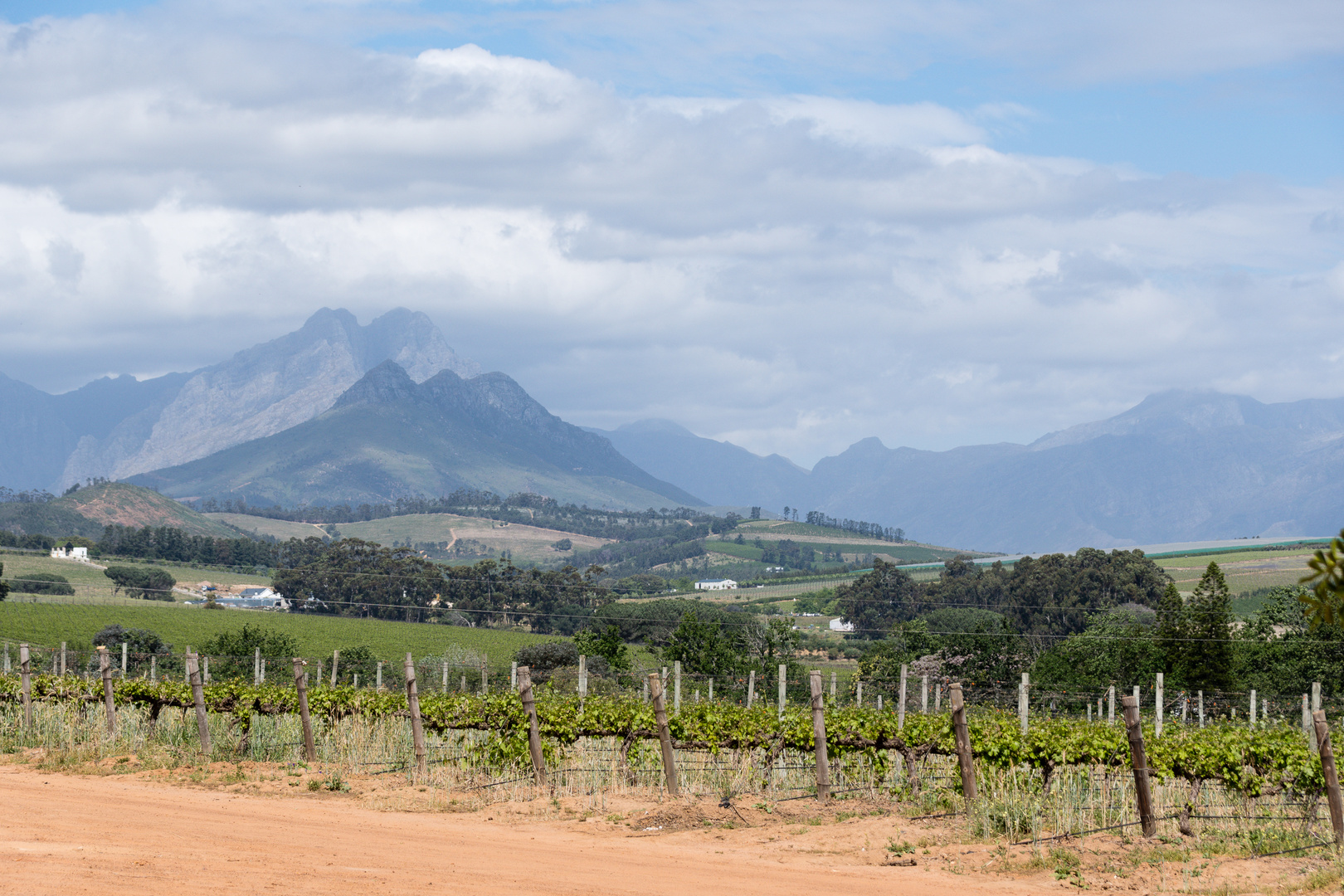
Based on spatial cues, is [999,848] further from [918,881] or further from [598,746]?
[598,746]

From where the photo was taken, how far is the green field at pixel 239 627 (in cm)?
7325

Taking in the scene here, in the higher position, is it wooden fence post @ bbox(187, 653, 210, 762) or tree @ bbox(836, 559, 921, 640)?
wooden fence post @ bbox(187, 653, 210, 762)

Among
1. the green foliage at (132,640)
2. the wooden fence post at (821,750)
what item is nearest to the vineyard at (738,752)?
the wooden fence post at (821,750)

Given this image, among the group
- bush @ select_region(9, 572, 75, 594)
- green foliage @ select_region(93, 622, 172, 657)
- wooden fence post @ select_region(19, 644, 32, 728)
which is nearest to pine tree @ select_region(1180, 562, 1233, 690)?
wooden fence post @ select_region(19, 644, 32, 728)

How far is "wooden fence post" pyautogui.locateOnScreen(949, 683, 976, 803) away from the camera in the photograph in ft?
42.2

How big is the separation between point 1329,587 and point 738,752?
447 inches

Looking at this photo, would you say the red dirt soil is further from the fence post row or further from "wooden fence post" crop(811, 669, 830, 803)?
the fence post row

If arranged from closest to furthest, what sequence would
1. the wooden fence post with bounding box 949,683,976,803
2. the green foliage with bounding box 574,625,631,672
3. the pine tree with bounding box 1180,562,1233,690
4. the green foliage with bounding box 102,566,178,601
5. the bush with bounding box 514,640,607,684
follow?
the wooden fence post with bounding box 949,683,976,803
the pine tree with bounding box 1180,562,1233,690
the green foliage with bounding box 574,625,631,672
the bush with bounding box 514,640,607,684
the green foliage with bounding box 102,566,178,601

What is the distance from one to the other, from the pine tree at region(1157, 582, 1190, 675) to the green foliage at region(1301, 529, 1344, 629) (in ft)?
162

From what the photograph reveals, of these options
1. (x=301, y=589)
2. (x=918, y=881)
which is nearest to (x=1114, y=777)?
(x=918, y=881)

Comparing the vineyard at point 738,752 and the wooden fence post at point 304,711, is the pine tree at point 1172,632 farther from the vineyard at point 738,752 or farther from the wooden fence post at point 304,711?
the wooden fence post at point 304,711

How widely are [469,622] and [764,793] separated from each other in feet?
305

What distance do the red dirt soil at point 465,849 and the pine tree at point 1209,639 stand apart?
41226mm

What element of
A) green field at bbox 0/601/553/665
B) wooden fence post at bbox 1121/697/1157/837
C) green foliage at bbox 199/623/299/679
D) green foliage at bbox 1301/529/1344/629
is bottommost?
green field at bbox 0/601/553/665
